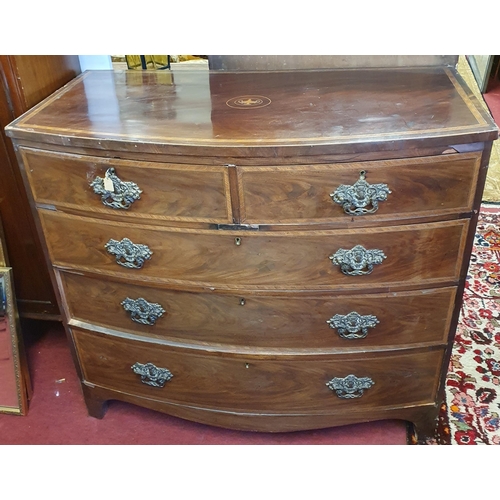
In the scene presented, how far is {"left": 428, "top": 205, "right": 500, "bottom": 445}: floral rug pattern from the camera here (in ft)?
5.41

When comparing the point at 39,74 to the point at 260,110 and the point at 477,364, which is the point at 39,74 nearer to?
the point at 260,110

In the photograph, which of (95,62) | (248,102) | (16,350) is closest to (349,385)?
(248,102)

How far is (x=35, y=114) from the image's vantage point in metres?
1.34

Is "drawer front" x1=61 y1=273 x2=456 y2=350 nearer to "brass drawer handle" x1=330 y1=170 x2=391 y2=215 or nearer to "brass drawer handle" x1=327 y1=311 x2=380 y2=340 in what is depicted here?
"brass drawer handle" x1=327 y1=311 x2=380 y2=340

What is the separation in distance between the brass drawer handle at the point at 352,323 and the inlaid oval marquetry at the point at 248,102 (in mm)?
548

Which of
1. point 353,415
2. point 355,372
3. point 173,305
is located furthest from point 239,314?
point 353,415

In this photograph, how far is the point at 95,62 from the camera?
5.38 ft

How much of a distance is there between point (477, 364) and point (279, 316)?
856 millimetres

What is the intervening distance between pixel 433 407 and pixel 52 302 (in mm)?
1215

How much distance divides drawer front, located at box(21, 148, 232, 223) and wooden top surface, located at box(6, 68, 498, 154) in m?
0.05

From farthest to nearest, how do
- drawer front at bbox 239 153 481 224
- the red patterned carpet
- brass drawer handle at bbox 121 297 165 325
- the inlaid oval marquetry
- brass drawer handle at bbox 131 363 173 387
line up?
the red patterned carpet < brass drawer handle at bbox 131 363 173 387 < brass drawer handle at bbox 121 297 165 325 < the inlaid oval marquetry < drawer front at bbox 239 153 481 224

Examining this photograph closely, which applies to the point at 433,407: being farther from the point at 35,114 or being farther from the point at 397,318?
the point at 35,114

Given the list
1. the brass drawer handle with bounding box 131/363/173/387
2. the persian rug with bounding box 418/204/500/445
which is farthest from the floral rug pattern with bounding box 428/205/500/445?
the brass drawer handle with bounding box 131/363/173/387
